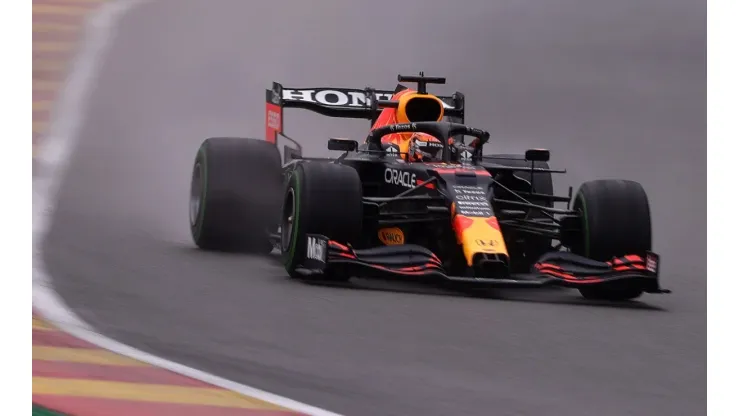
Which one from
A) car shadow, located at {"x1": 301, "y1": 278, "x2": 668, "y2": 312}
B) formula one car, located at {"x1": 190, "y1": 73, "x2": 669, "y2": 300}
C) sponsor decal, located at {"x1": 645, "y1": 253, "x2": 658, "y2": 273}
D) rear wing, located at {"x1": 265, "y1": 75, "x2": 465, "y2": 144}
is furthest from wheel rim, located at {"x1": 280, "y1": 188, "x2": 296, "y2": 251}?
sponsor decal, located at {"x1": 645, "y1": 253, "x2": 658, "y2": 273}

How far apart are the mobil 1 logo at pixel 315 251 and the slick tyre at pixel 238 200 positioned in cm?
144

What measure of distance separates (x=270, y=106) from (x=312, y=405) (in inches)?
194

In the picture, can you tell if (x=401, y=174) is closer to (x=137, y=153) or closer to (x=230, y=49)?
(x=230, y=49)

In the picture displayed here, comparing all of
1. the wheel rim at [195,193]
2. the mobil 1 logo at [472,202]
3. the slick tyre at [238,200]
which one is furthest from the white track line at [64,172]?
the mobil 1 logo at [472,202]

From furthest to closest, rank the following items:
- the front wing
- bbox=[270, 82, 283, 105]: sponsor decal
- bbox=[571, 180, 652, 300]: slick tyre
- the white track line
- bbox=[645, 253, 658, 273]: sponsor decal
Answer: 1. bbox=[270, 82, 283, 105]: sponsor decal
2. bbox=[571, 180, 652, 300]: slick tyre
3. bbox=[645, 253, 658, 273]: sponsor decal
4. the front wing
5. the white track line

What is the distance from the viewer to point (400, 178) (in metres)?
9.18

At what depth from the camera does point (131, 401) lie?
243 inches

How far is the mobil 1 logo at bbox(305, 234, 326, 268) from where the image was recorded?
26.8 ft

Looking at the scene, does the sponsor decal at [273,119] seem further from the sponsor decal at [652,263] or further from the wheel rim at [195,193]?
the sponsor decal at [652,263]

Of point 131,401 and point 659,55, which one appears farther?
point 659,55

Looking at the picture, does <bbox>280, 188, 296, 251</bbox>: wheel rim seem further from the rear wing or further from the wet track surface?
the rear wing

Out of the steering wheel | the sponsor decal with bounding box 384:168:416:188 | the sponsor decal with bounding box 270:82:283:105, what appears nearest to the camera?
the sponsor decal with bounding box 384:168:416:188

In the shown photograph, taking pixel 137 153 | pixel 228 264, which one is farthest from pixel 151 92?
pixel 228 264

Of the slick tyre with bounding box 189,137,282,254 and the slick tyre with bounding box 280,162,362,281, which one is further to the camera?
the slick tyre with bounding box 189,137,282,254
